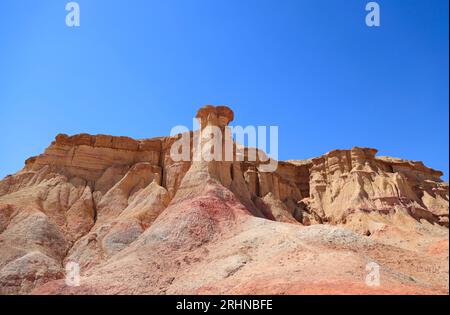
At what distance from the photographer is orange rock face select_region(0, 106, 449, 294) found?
78.5 ft

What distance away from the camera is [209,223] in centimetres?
3300

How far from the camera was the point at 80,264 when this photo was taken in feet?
109

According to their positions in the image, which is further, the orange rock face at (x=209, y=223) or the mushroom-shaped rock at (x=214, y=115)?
the mushroom-shaped rock at (x=214, y=115)

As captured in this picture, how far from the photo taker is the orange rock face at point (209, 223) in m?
23.9

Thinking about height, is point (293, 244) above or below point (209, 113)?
below

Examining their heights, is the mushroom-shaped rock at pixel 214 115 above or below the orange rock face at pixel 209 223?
above

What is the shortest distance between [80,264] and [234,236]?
42.6 feet

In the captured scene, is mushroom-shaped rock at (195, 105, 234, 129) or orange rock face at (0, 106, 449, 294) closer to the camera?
orange rock face at (0, 106, 449, 294)

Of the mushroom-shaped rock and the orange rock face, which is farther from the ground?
the mushroom-shaped rock

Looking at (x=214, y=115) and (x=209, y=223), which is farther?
(x=214, y=115)

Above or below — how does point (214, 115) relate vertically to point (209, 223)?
above
